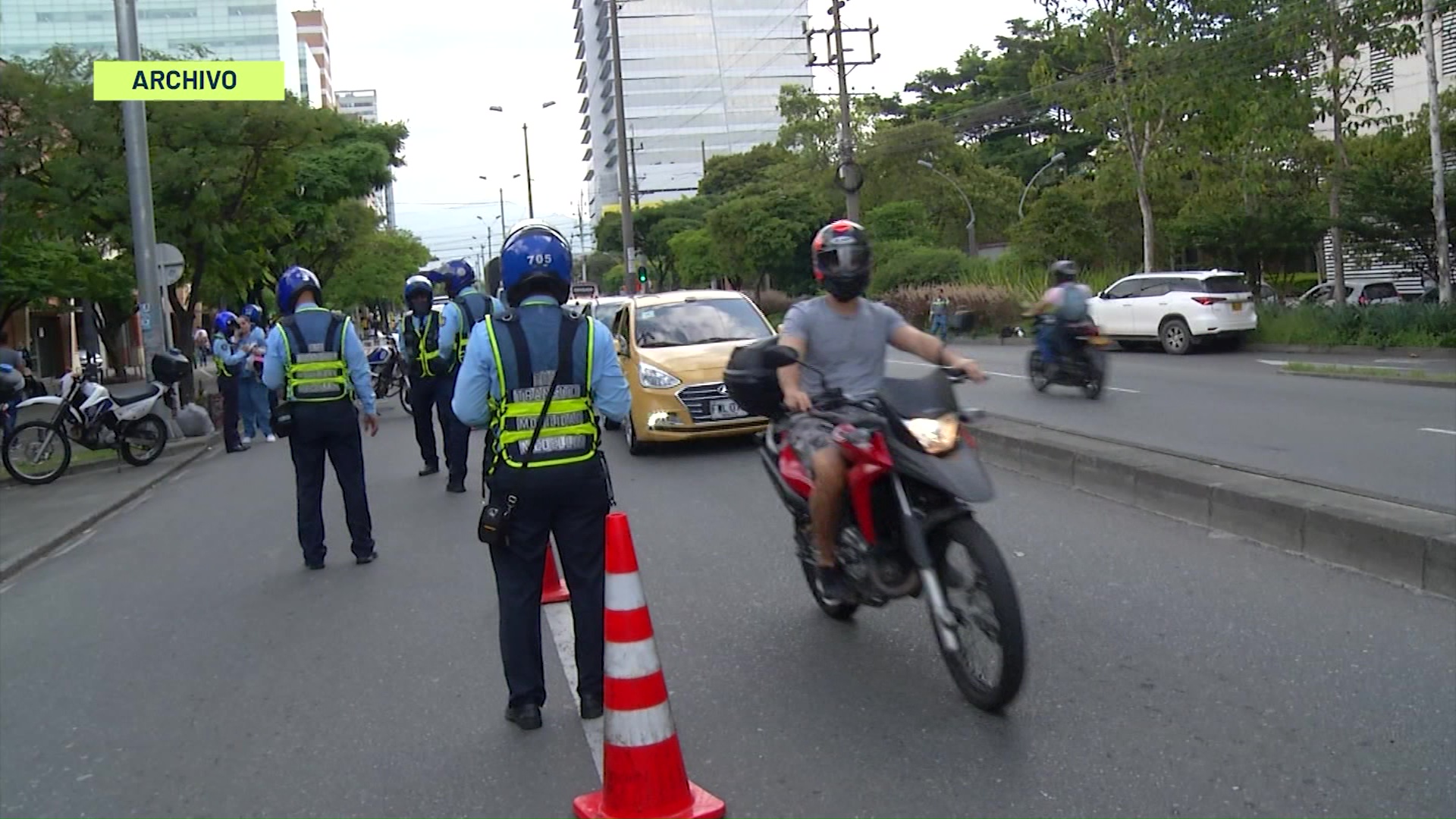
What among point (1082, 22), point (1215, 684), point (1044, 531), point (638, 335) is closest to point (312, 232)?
point (1082, 22)

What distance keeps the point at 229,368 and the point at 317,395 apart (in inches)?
342

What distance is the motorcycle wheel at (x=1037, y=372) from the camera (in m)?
16.6

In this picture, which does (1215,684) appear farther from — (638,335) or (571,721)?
(638,335)

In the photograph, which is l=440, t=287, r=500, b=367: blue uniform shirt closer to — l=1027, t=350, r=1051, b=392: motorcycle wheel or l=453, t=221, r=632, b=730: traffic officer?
l=453, t=221, r=632, b=730: traffic officer

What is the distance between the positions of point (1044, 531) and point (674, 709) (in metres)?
3.66

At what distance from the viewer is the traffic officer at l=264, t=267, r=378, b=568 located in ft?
25.5

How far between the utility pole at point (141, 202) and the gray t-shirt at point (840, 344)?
13808 mm

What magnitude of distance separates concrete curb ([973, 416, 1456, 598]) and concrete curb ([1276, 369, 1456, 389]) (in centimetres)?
877

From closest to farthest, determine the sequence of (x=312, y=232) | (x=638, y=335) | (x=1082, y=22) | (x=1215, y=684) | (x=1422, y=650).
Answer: (x=1215, y=684)
(x=1422, y=650)
(x=638, y=335)
(x=1082, y=22)
(x=312, y=232)

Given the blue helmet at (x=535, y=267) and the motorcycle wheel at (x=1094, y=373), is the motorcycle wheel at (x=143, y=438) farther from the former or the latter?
the blue helmet at (x=535, y=267)

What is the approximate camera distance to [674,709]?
4887 millimetres

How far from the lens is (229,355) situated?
51.2 ft

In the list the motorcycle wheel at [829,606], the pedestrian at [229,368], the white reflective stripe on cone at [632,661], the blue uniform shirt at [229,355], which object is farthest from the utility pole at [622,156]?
the white reflective stripe on cone at [632,661]

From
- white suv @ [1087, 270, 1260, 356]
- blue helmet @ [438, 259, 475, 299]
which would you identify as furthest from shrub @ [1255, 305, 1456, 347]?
blue helmet @ [438, 259, 475, 299]
